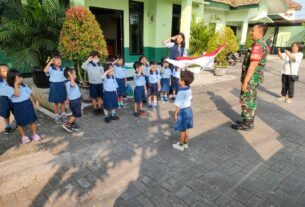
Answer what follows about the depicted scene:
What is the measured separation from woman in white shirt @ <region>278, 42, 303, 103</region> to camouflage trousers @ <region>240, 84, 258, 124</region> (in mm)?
2590

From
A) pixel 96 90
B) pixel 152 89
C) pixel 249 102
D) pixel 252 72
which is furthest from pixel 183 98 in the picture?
pixel 96 90

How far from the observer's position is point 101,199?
2.75 meters

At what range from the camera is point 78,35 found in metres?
5.57

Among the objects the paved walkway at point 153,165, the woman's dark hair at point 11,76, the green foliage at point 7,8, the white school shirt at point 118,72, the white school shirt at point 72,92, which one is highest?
the green foliage at point 7,8

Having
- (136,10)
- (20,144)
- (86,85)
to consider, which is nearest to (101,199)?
(20,144)

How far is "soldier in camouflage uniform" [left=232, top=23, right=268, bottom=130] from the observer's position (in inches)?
163

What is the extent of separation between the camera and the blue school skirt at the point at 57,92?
482 centimetres

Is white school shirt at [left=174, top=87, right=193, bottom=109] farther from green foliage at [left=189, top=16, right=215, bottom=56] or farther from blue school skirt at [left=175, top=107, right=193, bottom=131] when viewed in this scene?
green foliage at [left=189, top=16, right=215, bottom=56]

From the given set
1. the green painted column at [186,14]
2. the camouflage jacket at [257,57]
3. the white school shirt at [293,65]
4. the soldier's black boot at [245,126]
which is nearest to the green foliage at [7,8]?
the green painted column at [186,14]

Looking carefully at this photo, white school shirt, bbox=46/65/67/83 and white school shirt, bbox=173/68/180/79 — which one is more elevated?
white school shirt, bbox=46/65/67/83

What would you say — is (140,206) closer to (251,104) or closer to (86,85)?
(251,104)

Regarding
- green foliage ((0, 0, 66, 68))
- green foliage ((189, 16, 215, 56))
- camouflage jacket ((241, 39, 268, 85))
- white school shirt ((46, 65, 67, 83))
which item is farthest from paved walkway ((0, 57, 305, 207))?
green foliage ((189, 16, 215, 56))

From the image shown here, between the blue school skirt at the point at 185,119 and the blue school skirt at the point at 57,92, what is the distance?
2.59 m

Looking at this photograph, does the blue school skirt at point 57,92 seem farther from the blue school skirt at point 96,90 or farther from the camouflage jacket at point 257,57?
the camouflage jacket at point 257,57
